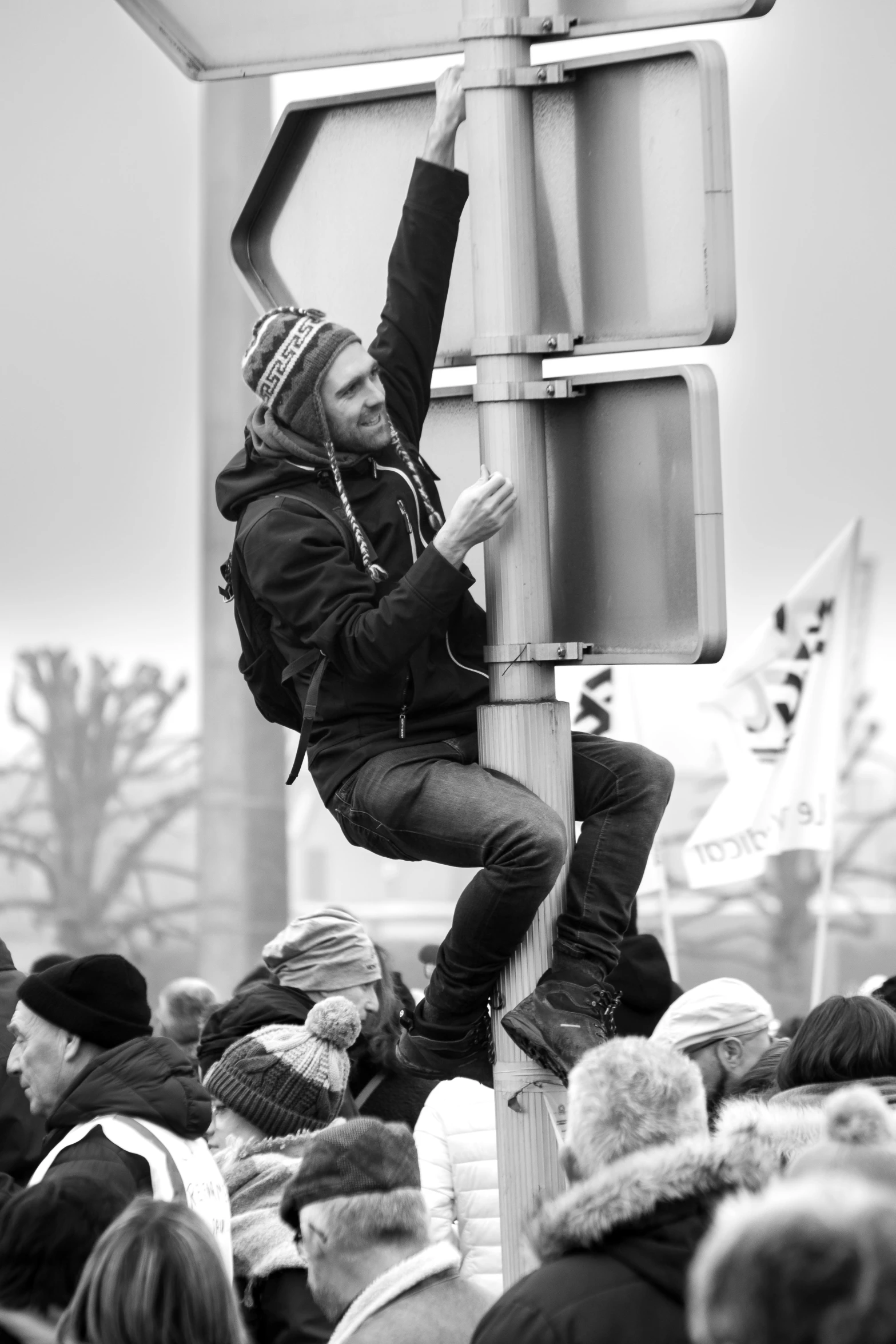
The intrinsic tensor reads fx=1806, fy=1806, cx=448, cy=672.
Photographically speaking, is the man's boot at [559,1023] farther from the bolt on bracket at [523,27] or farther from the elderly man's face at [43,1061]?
the bolt on bracket at [523,27]

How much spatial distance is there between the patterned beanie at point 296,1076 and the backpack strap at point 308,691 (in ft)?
4.28

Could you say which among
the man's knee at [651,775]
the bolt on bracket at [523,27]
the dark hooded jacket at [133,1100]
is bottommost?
the dark hooded jacket at [133,1100]

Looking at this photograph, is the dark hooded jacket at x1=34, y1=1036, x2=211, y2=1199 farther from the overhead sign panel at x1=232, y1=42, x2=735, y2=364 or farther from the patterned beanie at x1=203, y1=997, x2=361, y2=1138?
the overhead sign panel at x1=232, y1=42, x2=735, y2=364

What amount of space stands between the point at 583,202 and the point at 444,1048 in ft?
4.78

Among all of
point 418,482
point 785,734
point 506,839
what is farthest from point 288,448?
point 785,734

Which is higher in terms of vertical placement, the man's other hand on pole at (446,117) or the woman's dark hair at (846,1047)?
the man's other hand on pole at (446,117)

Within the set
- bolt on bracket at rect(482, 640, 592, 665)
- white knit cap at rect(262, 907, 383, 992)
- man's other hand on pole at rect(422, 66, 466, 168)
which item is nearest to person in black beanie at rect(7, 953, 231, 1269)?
bolt on bracket at rect(482, 640, 592, 665)

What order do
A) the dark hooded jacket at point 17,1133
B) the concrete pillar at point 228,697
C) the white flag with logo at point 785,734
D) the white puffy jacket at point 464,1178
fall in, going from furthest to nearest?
the concrete pillar at point 228,697
the white flag with logo at point 785,734
the dark hooded jacket at point 17,1133
the white puffy jacket at point 464,1178

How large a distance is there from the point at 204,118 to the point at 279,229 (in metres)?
12.0

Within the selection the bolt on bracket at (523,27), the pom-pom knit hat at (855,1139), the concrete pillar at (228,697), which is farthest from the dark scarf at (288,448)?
the concrete pillar at (228,697)

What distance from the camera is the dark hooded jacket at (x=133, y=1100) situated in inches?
135

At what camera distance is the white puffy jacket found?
4363mm

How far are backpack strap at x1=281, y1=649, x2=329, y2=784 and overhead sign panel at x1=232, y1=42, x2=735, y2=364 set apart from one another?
0.69 m

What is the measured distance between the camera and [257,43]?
350 cm
